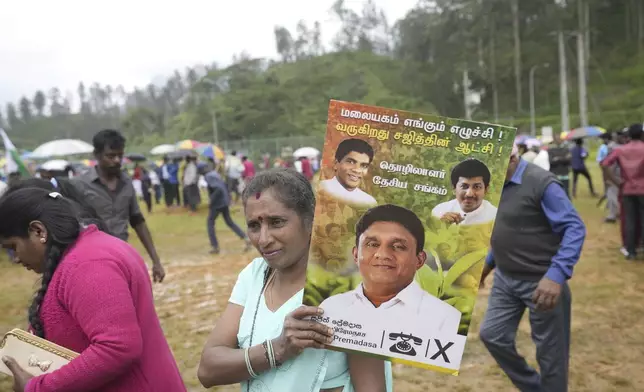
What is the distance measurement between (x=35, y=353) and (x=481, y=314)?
4.97 metres

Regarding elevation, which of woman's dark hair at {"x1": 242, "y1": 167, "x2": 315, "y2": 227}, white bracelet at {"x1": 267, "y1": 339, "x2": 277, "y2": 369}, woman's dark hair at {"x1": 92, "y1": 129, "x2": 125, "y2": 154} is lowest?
white bracelet at {"x1": 267, "y1": 339, "x2": 277, "y2": 369}

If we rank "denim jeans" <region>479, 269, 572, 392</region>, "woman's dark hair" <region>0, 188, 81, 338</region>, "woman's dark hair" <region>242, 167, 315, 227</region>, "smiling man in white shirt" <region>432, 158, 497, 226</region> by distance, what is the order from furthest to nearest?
1. "denim jeans" <region>479, 269, 572, 392</region>
2. "woman's dark hair" <region>0, 188, 81, 338</region>
3. "woman's dark hair" <region>242, 167, 315, 227</region>
4. "smiling man in white shirt" <region>432, 158, 497, 226</region>

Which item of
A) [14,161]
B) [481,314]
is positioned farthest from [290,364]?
[14,161]

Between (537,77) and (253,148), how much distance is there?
118ft

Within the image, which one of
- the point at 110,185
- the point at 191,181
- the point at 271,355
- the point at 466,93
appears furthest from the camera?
the point at 466,93

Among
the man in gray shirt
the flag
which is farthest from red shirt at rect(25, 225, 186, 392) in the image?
the flag

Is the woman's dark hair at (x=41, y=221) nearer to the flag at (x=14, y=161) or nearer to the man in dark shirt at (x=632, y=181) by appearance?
the flag at (x=14, y=161)

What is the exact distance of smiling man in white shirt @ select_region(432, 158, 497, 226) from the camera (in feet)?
4.46

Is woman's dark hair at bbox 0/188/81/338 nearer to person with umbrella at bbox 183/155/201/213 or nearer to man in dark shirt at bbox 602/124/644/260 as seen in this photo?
man in dark shirt at bbox 602/124/644/260

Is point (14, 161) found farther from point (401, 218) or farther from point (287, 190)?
point (401, 218)

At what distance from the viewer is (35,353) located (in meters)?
1.74

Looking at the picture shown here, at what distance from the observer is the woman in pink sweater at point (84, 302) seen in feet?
5.48

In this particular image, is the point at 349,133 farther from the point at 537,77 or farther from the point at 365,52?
the point at 365,52

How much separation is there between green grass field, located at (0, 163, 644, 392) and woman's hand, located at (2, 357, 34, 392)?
0.30 m
